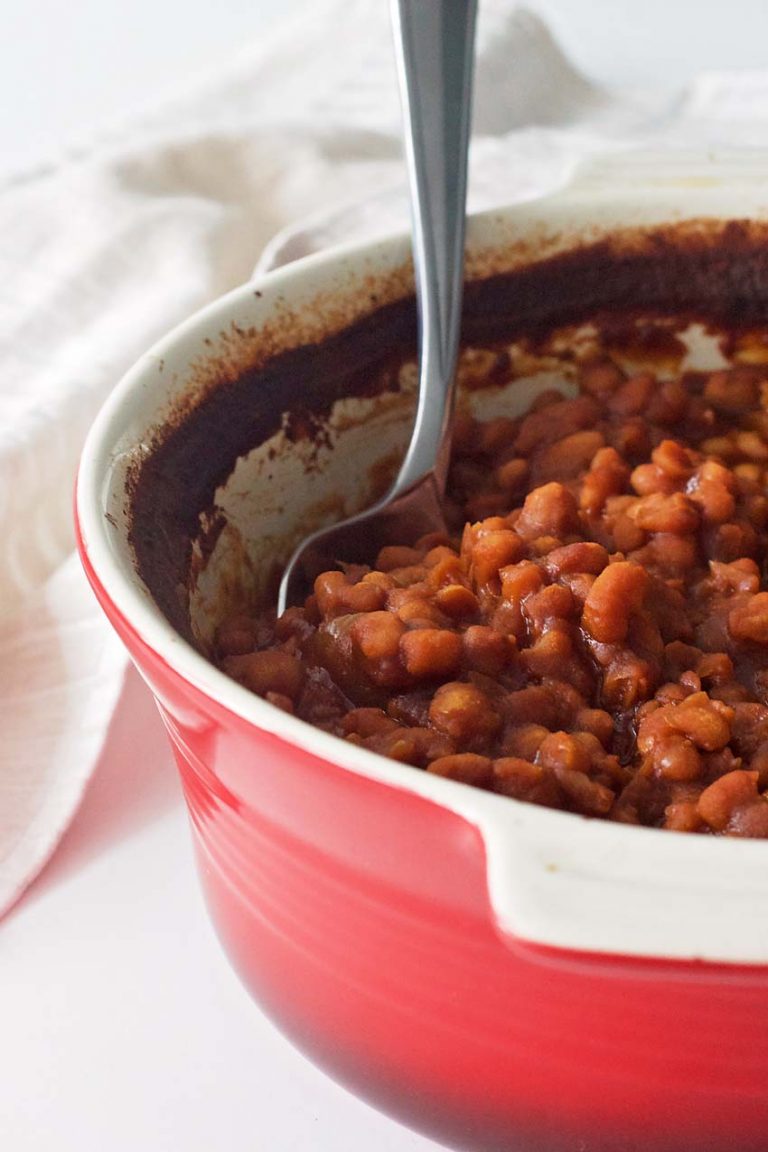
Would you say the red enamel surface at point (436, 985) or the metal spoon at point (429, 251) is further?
the metal spoon at point (429, 251)

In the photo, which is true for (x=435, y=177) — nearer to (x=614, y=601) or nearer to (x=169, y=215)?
(x=614, y=601)

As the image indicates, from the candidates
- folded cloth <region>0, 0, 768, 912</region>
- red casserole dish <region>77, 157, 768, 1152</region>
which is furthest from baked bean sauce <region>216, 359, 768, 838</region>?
folded cloth <region>0, 0, 768, 912</region>

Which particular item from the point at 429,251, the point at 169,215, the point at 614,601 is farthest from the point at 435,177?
the point at 169,215

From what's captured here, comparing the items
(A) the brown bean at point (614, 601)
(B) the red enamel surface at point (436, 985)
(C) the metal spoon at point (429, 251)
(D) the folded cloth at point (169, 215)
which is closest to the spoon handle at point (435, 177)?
(C) the metal spoon at point (429, 251)

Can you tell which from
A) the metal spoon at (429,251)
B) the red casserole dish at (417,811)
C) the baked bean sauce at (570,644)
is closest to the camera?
the red casserole dish at (417,811)

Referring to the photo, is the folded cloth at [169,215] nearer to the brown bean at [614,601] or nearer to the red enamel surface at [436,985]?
the red enamel surface at [436,985]

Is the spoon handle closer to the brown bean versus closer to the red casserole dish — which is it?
the red casserole dish
